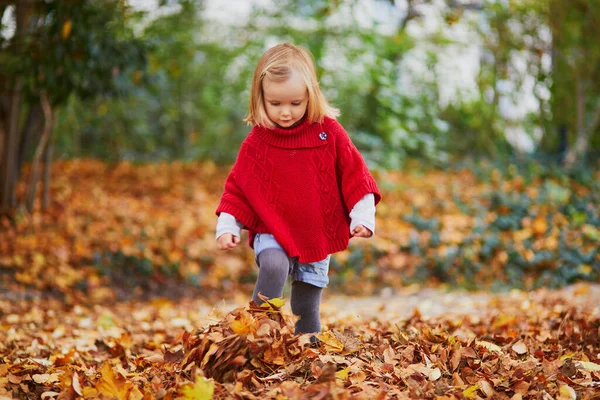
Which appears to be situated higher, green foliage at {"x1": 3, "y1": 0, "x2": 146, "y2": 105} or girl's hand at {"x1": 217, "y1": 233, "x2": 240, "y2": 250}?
green foliage at {"x1": 3, "y1": 0, "x2": 146, "y2": 105}

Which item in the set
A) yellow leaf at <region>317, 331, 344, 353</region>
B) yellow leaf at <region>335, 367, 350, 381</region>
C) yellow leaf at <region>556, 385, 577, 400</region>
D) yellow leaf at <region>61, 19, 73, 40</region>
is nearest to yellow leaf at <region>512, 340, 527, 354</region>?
yellow leaf at <region>556, 385, 577, 400</region>

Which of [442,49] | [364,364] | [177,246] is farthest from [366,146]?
[364,364]

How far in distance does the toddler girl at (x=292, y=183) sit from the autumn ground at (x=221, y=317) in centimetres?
32

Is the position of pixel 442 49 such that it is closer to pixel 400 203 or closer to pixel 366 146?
pixel 366 146

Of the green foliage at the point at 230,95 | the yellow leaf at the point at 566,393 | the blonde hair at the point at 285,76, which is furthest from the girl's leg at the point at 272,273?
the green foliage at the point at 230,95

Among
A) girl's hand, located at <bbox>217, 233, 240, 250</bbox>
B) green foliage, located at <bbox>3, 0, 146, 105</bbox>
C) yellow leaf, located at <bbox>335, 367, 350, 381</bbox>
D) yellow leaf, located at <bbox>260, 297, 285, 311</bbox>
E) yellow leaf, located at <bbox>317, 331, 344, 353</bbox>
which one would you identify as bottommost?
yellow leaf, located at <bbox>335, 367, 350, 381</bbox>

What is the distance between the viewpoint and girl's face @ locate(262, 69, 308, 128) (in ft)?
8.94

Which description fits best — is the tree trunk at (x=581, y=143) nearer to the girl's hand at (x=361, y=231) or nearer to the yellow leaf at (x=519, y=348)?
the yellow leaf at (x=519, y=348)

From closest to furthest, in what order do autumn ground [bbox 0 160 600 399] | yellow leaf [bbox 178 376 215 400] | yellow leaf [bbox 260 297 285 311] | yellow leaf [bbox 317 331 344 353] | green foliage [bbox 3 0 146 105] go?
yellow leaf [bbox 178 376 215 400] < autumn ground [bbox 0 160 600 399] < yellow leaf [bbox 260 297 285 311] < yellow leaf [bbox 317 331 344 353] < green foliage [bbox 3 0 146 105]

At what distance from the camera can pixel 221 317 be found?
2932 mm

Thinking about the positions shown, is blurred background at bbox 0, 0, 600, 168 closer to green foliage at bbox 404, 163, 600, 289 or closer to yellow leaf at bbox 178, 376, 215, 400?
green foliage at bbox 404, 163, 600, 289

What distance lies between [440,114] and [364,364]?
10284 mm

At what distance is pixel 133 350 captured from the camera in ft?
12.3

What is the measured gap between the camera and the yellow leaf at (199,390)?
2.13 m
